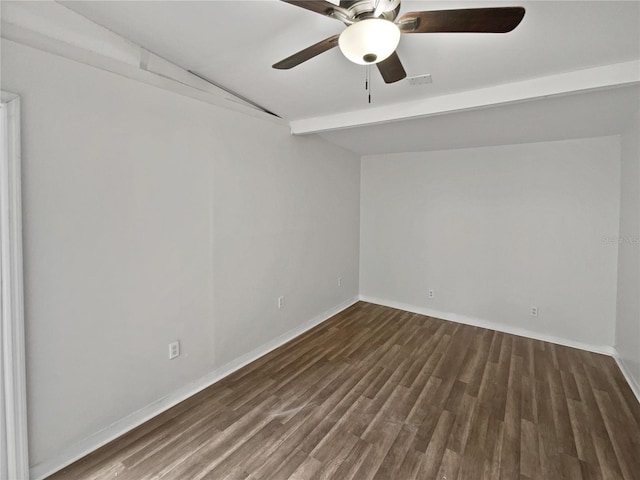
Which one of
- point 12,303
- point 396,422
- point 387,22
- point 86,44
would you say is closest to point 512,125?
point 387,22

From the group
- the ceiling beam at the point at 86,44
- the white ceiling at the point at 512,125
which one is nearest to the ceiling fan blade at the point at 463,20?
the white ceiling at the point at 512,125

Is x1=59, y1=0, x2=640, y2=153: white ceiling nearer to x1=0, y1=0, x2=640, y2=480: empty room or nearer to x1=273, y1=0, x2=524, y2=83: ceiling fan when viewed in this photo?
x1=0, y1=0, x2=640, y2=480: empty room

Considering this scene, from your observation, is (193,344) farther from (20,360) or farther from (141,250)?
(20,360)

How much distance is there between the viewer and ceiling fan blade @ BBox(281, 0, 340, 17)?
1.17 meters

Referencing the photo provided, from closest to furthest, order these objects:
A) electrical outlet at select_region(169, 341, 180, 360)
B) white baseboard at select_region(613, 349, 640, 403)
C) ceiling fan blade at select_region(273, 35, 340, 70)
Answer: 1. ceiling fan blade at select_region(273, 35, 340, 70)
2. electrical outlet at select_region(169, 341, 180, 360)
3. white baseboard at select_region(613, 349, 640, 403)

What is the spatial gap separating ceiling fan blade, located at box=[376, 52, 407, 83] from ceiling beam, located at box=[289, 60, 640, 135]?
3.20ft

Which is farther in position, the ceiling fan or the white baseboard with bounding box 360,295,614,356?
the white baseboard with bounding box 360,295,614,356

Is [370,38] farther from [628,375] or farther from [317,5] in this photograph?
[628,375]

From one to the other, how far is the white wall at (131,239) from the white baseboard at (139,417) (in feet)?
0.11

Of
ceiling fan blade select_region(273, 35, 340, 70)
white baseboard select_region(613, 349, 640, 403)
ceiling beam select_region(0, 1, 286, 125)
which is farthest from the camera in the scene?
white baseboard select_region(613, 349, 640, 403)

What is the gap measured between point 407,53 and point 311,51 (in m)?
0.75

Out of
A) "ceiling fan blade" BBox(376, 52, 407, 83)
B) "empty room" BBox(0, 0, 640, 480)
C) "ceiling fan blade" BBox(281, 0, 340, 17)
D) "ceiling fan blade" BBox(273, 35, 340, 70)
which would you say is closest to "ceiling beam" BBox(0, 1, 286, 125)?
"empty room" BBox(0, 0, 640, 480)

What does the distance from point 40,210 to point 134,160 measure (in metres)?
0.60

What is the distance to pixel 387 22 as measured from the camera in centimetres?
117
